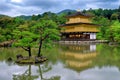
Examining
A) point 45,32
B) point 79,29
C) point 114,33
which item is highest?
point 45,32

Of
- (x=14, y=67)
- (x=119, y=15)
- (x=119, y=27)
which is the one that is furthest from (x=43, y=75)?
(x=119, y=15)

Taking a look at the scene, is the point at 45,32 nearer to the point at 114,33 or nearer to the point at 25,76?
the point at 25,76

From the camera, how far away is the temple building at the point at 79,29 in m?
46.8

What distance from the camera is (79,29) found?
1842 inches

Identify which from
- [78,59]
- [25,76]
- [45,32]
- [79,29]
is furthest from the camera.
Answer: [79,29]

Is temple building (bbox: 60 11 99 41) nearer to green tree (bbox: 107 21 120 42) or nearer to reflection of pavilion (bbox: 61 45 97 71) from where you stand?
green tree (bbox: 107 21 120 42)

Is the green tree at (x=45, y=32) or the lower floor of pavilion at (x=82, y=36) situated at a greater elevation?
the green tree at (x=45, y=32)

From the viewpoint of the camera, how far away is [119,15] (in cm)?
7625

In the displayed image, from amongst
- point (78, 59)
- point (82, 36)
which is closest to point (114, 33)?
point (82, 36)

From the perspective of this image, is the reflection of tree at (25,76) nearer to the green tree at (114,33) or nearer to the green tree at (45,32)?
the green tree at (45,32)

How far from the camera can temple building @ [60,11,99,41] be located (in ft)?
153

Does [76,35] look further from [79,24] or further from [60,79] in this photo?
[60,79]

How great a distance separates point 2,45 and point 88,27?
19824 millimetres

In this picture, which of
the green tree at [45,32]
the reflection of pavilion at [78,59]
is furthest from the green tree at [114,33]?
the green tree at [45,32]
